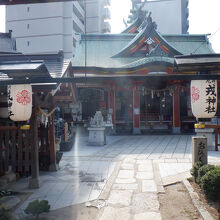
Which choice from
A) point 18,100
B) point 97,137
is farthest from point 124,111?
point 18,100

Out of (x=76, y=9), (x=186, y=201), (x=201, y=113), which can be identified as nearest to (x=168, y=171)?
(x=186, y=201)

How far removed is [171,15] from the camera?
51250mm

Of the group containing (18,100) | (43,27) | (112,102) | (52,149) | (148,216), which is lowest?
(148,216)

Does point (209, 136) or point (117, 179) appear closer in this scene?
point (117, 179)

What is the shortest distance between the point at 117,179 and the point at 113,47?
17581 mm

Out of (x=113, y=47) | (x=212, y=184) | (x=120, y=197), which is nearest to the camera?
(x=212, y=184)

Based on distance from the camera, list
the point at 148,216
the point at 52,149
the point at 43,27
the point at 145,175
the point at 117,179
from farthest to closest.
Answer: the point at 43,27, the point at 52,149, the point at 145,175, the point at 117,179, the point at 148,216

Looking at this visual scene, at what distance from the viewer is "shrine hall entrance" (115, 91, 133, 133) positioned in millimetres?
20234

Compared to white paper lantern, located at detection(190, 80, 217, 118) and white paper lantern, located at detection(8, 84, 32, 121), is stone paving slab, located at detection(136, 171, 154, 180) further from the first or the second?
white paper lantern, located at detection(8, 84, 32, 121)

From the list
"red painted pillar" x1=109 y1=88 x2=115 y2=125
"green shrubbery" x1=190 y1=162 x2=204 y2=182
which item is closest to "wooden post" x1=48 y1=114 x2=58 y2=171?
"green shrubbery" x1=190 y1=162 x2=204 y2=182

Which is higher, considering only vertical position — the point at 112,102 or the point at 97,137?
the point at 112,102

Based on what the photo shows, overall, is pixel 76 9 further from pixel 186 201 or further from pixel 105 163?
pixel 186 201

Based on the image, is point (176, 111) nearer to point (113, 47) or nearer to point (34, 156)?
point (113, 47)

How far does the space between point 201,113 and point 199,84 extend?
0.74 meters
